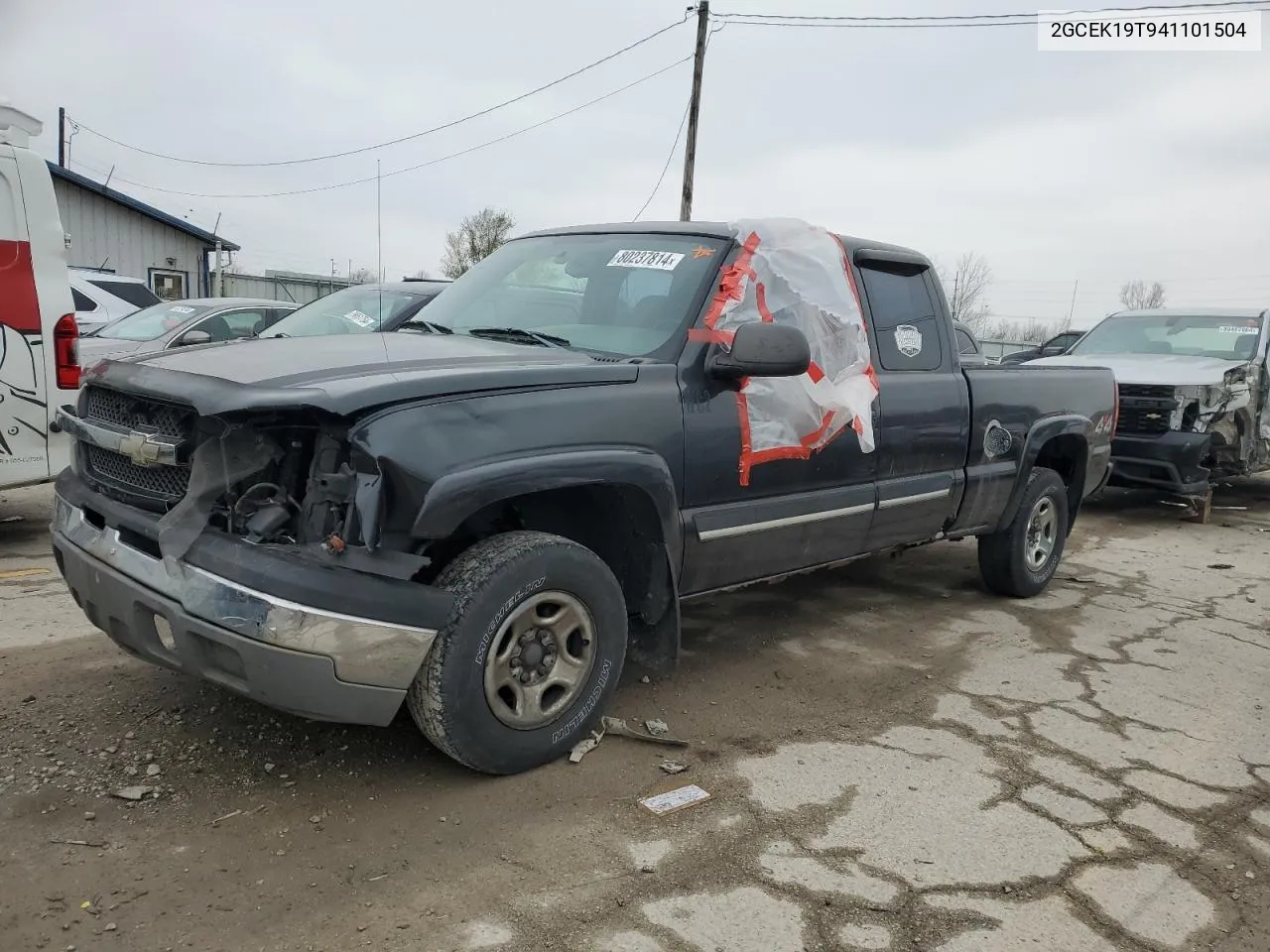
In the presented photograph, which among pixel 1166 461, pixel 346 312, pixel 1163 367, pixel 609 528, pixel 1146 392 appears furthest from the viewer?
pixel 1163 367

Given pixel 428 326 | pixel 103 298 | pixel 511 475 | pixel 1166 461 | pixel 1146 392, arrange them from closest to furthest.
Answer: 1. pixel 511 475
2. pixel 428 326
3. pixel 1166 461
4. pixel 1146 392
5. pixel 103 298

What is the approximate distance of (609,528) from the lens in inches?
139

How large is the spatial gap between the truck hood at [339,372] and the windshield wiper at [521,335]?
0.36 ft

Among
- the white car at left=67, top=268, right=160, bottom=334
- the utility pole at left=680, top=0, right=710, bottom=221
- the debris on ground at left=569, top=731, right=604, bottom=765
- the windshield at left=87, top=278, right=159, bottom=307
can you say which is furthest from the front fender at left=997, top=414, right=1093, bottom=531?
the utility pole at left=680, top=0, right=710, bottom=221

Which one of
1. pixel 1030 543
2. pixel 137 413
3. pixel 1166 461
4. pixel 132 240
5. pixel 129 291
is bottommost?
pixel 1030 543

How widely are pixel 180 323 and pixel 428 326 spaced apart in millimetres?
6286

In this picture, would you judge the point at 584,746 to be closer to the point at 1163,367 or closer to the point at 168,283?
the point at 1163,367

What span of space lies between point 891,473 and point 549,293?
1777 mm

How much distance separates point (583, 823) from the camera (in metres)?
2.95

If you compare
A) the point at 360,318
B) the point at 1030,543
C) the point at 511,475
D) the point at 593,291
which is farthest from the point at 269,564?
the point at 360,318

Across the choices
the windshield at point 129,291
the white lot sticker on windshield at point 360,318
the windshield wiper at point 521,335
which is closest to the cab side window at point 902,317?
the windshield wiper at point 521,335

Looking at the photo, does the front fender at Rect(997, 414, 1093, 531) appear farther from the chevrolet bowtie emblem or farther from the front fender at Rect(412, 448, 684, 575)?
the chevrolet bowtie emblem

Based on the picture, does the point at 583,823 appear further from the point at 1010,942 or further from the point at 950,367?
the point at 950,367

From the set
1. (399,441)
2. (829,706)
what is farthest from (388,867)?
(829,706)
